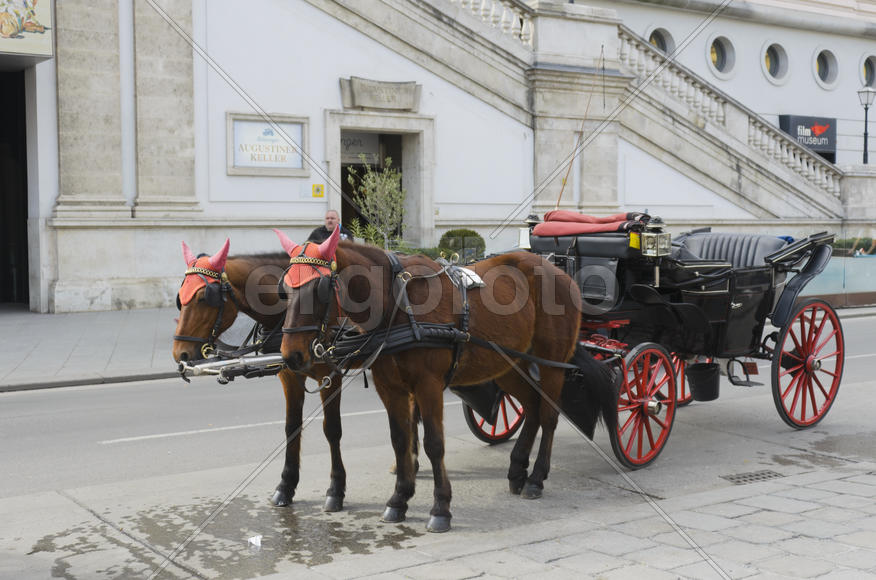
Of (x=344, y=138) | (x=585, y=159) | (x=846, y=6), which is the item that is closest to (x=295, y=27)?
(x=344, y=138)

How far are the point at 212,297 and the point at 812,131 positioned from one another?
102 ft

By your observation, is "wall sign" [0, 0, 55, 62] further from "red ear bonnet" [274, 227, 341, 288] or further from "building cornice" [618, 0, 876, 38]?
"building cornice" [618, 0, 876, 38]

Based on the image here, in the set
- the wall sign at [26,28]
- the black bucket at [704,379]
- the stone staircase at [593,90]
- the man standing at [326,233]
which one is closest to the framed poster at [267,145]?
the stone staircase at [593,90]

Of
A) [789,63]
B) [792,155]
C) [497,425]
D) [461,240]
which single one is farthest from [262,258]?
[789,63]

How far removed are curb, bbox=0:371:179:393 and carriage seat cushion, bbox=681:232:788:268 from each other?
21.6ft

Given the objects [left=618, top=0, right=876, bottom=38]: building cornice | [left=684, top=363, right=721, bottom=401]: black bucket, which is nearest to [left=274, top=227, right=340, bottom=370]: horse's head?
[left=684, top=363, right=721, bottom=401]: black bucket

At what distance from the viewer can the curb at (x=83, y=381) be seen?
1083 cm

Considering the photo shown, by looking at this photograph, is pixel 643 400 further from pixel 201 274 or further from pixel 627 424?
pixel 201 274

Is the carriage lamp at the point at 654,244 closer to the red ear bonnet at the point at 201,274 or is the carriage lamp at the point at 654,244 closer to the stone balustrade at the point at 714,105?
the red ear bonnet at the point at 201,274

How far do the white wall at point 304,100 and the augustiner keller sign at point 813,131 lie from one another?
15.3 m

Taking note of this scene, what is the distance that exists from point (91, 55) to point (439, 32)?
7.07 meters

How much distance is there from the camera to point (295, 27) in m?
18.7

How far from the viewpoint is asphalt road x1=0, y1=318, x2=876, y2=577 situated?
236 inches

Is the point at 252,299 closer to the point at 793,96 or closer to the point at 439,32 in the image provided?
the point at 439,32
